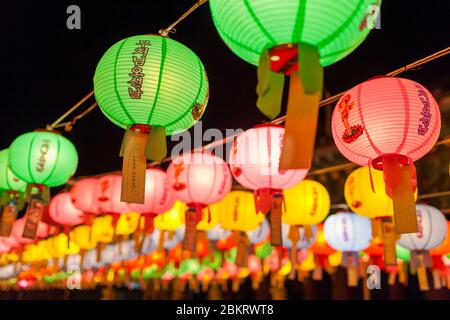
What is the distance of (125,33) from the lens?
4.06 m

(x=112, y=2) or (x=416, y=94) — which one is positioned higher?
(x=112, y=2)

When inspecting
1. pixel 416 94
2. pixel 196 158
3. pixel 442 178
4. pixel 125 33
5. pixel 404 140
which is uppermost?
pixel 125 33

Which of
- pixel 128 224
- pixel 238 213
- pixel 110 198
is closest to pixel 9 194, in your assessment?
pixel 110 198

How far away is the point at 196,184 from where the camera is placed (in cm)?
329

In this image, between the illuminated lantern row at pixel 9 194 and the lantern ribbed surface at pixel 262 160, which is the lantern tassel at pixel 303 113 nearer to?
the lantern ribbed surface at pixel 262 160

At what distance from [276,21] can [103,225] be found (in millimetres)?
4426

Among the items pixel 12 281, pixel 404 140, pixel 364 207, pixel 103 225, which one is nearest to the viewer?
pixel 404 140

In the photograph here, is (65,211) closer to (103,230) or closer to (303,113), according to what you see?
(103,230)

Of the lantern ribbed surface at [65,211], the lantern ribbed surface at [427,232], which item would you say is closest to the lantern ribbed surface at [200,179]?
the lantern ribbed surface at [427,232]

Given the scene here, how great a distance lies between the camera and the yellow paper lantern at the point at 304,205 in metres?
3.59

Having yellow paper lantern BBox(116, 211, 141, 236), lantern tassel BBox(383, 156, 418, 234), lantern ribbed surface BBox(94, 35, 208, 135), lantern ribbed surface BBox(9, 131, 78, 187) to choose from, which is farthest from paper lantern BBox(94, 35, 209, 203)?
yellow paper lantern BBox(116, 211, 141, 236)

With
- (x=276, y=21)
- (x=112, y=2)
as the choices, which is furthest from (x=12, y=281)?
(x=276, y=21)

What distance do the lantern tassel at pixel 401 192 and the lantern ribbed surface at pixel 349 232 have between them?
2.15 meters
